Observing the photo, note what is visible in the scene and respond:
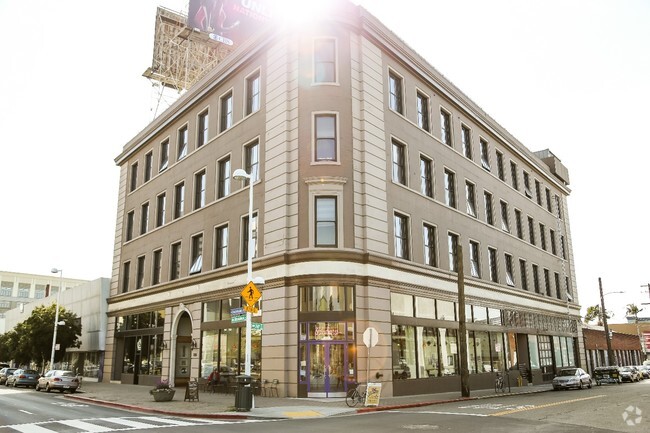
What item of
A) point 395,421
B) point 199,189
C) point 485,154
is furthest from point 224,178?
point 395,421

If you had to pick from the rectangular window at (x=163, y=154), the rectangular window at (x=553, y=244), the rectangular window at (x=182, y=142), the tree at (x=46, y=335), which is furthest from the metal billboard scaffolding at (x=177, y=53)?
the rectangular window at (x=553, y=244)

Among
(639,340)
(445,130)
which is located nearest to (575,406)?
(445,130)

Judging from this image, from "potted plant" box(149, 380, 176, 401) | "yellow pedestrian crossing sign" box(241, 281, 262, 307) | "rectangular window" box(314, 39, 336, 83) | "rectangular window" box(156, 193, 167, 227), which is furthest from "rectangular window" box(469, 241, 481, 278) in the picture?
"rectangular window" box(156, 193, 167, 227)

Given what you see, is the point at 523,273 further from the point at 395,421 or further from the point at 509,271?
the point at 395,421

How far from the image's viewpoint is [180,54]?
47.5m

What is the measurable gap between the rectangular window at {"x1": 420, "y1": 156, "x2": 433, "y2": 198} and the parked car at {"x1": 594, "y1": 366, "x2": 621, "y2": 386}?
24.5 meters

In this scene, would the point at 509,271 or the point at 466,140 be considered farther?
the point at 509,271

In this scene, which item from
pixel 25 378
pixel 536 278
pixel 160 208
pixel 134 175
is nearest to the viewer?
pixel 160 208

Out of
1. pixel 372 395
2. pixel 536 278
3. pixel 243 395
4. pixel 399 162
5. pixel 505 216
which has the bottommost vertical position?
pixel 372 395

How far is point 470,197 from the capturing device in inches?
1437

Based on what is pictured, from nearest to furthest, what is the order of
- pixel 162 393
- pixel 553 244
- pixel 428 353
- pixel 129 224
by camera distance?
pixel 162 393
pixel 428 353
pixel 129 224
pixel 553 244

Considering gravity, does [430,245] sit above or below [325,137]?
below

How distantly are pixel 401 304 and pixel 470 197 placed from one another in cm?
1222

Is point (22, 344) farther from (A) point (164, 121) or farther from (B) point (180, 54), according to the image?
(B) point (180, 54)
